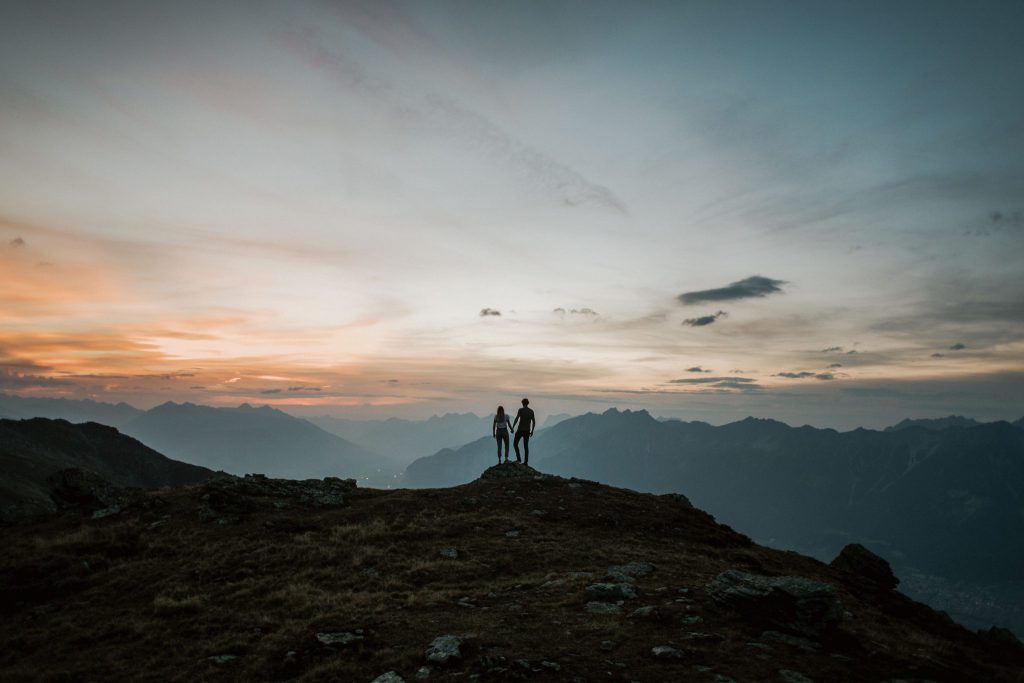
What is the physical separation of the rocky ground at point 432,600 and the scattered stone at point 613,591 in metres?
0.06

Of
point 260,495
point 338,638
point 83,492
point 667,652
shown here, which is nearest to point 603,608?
point 667,652

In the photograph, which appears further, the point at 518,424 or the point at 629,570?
the point at 518,424

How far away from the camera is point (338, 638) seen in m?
15.4

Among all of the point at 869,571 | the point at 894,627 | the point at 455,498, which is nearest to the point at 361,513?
the point at 455,498

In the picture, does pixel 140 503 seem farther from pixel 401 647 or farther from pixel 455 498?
pixel 401 647

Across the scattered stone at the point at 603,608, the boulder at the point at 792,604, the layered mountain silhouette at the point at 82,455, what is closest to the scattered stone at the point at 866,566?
the boulder at the point at 792,604

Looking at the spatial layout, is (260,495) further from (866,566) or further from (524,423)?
(866,566)

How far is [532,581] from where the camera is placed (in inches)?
827

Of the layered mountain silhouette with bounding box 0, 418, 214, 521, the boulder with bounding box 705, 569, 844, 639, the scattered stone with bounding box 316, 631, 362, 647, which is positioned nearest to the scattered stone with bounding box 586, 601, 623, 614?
the boulder with bounding box 705, 569, 844, 639

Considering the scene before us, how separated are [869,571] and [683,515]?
14098 mm

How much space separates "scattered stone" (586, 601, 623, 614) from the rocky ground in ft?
0.33

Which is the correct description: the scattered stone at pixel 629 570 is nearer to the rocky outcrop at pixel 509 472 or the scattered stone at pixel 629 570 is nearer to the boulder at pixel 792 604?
the boulder at pixel 792 604

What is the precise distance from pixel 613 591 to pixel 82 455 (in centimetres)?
19034

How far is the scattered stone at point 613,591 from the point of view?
18562mm
